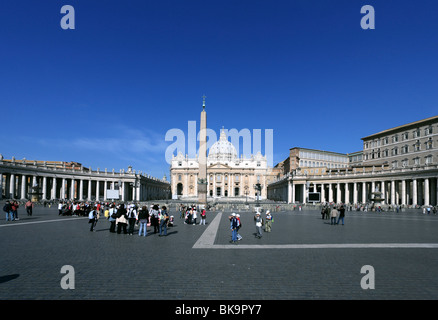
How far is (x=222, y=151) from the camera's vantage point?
474ft

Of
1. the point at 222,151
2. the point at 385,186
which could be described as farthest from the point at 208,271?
the point at 222,151

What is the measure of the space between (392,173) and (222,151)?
93519 millimetres

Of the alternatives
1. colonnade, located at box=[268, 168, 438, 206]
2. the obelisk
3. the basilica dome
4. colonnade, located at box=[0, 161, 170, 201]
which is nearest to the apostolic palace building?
colonnade, located at box=[268, 168, 438, 206]

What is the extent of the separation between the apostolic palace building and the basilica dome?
61.0 meters

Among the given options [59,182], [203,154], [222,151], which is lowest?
[59,182]

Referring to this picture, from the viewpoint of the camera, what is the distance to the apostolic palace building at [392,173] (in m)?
51.9

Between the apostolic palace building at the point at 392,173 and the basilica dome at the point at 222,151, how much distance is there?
200 feet

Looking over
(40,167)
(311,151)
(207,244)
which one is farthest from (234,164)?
(207,244)

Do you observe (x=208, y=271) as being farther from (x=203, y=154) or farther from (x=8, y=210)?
(x=203, y=154)

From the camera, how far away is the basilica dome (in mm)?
143750

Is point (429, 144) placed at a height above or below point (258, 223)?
above

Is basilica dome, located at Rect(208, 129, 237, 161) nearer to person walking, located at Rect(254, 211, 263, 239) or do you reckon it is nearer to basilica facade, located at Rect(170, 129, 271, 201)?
basilica facade, located at Rect(170, 129, 271, 201)

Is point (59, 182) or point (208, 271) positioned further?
point (59, 182)
